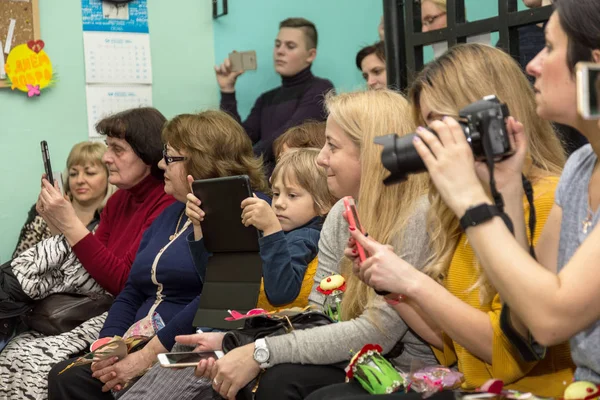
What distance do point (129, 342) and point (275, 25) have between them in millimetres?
2256

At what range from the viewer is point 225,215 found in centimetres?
230

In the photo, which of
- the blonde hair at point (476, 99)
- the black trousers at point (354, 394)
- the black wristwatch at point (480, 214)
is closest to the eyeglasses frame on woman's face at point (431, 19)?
the blonde hair at point (476, 99)

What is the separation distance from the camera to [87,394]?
2494 mm

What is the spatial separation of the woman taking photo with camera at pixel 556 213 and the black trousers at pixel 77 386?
1.49 meters

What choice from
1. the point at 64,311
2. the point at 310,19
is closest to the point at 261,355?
the point at 64,311

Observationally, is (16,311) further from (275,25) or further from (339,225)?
(275,25)

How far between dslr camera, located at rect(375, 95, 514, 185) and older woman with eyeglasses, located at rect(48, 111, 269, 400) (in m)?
1.16

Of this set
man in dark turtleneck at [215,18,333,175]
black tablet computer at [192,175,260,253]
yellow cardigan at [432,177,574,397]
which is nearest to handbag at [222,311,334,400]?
black tablet computer at [192,175,260,253]

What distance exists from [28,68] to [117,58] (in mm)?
409

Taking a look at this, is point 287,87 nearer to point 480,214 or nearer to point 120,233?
point 120,233

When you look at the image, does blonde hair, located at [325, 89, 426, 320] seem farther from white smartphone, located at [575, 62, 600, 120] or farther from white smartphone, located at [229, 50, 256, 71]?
white smartphone, located at [229, 50, 256, 71]

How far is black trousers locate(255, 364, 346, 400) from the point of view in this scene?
1.80 m

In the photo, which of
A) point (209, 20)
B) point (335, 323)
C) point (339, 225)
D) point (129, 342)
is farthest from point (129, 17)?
point (335, 323)

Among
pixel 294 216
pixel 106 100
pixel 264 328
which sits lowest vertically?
pixel 264 328
